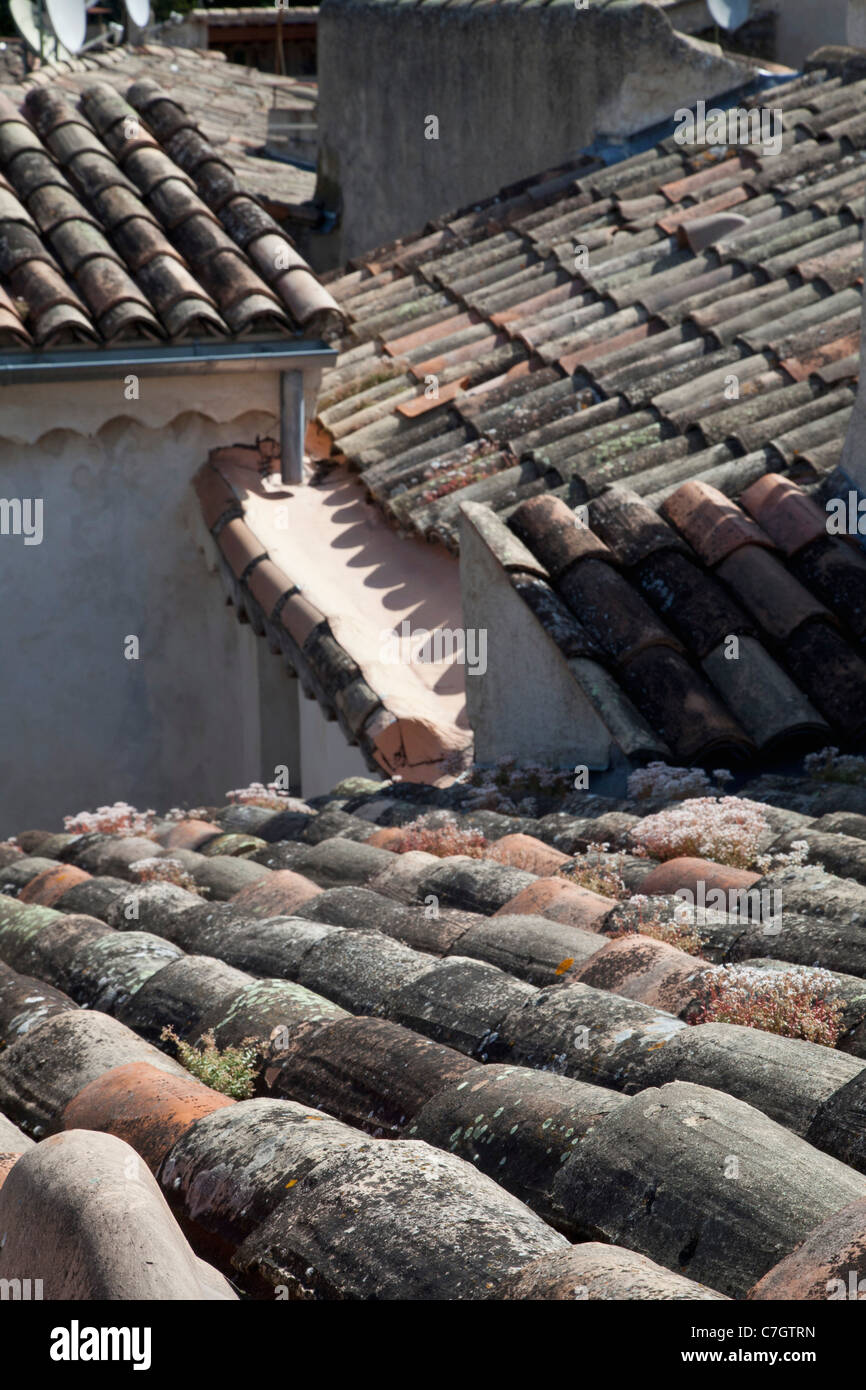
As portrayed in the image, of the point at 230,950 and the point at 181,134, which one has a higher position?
the point at 181,134

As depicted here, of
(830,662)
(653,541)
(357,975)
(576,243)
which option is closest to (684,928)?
(357,975)

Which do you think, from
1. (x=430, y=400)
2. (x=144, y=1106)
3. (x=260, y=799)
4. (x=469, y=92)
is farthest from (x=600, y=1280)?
(x=469, y=92)

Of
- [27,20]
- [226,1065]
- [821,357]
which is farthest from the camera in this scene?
[27,20]

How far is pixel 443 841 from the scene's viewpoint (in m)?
4.78

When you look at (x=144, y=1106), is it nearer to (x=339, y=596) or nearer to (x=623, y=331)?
(x=339, y=596)

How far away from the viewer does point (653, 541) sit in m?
6.00

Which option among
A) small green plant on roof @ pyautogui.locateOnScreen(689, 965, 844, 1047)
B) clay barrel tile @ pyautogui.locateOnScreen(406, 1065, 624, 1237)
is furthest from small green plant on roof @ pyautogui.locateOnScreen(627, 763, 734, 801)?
clay barrel tile @ pyautogui.locateOnScreen(406, 1065, 624, 1237)

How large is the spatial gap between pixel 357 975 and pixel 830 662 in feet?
8.73

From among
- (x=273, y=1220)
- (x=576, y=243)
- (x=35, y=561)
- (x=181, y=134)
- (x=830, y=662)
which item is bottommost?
(x=35, y=561)

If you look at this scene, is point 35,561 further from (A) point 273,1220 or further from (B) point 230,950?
(A) point 273,1220

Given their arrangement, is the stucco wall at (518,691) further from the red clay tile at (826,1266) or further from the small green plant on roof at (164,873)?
the red clay tile at (826,1266)

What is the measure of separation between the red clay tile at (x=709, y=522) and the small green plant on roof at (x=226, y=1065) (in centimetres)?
343

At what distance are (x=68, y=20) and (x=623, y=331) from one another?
7645 millimetres

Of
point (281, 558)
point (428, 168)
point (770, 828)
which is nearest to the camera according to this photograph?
point (770, 828)
